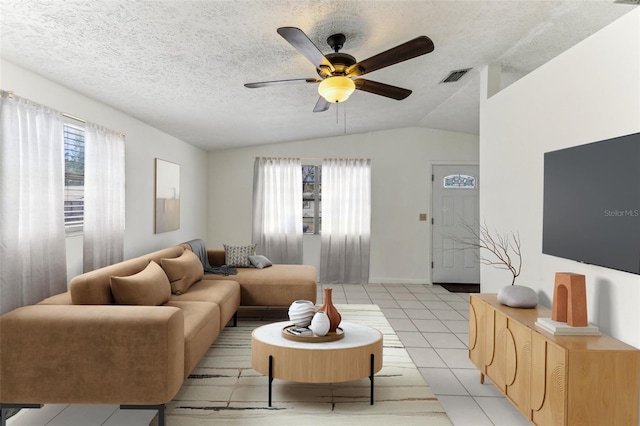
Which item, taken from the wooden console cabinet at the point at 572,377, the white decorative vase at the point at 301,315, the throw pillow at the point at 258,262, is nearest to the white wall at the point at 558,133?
the wooden console cabinet at the point at 572,377

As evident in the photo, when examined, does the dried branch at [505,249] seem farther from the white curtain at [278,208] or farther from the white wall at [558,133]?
the white curtain at [278,208]

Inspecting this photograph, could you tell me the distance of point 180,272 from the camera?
13.3ft

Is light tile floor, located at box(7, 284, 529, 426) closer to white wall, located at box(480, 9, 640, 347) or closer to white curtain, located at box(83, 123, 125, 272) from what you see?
white wall, located at box(480, 9, 640, 347)

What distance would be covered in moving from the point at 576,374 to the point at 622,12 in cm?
246

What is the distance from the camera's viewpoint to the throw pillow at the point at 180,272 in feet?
13.0

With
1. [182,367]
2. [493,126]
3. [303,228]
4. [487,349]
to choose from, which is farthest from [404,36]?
[303,228]

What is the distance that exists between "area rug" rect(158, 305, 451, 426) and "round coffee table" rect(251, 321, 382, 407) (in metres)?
0.21

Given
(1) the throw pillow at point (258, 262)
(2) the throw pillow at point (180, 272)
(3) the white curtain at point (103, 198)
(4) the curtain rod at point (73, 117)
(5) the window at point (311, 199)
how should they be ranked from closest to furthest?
(4) the curtain rod at point (73, 117) < (3) the white curtain at point (103, 198) < (2) the throw pillow at point (180, 272) < (1) the throw pillow at point (258, 262) < (5) the window at point (311, 199)

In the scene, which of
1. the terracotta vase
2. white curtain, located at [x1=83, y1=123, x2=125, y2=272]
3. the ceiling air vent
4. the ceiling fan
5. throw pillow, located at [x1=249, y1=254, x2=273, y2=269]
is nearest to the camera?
the ceiling fan

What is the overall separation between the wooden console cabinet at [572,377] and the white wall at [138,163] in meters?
3.33

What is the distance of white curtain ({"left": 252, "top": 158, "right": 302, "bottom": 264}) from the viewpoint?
7.02 m

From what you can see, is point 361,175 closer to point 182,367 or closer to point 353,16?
point 353,16

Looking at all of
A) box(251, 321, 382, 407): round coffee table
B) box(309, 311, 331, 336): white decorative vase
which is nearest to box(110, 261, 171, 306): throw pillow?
box(251, 321, 382, 407): round coffee table

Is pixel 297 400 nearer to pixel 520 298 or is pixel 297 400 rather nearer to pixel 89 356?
pixel 89 356
